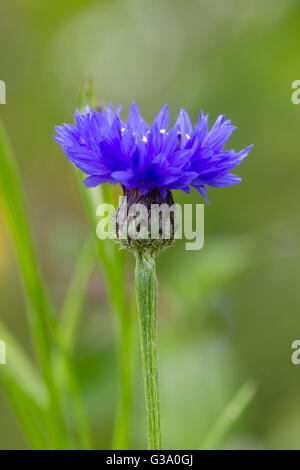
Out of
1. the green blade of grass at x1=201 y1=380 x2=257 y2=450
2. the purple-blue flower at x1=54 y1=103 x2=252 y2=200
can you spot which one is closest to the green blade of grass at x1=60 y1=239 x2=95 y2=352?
the green blade of grass at x1=201 y1=380 x2=257 y2=450

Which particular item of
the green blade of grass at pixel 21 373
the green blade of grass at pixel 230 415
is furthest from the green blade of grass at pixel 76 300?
the green blade of grass at pixel 230 415

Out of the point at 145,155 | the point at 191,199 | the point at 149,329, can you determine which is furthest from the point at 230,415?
the point at 191,199

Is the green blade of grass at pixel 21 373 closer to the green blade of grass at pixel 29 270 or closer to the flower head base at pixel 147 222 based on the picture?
the green blade of grass at pixel 29 270

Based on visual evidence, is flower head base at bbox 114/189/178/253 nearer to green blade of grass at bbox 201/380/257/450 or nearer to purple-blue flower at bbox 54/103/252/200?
purple-blue flower at bbox 54/103/252/200

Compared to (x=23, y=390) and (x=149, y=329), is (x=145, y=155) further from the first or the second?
(x=23, y=390)

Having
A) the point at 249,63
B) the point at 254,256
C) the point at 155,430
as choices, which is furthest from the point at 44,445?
the point at 249,63

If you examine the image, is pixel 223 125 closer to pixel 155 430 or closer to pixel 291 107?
pixel 155 430
